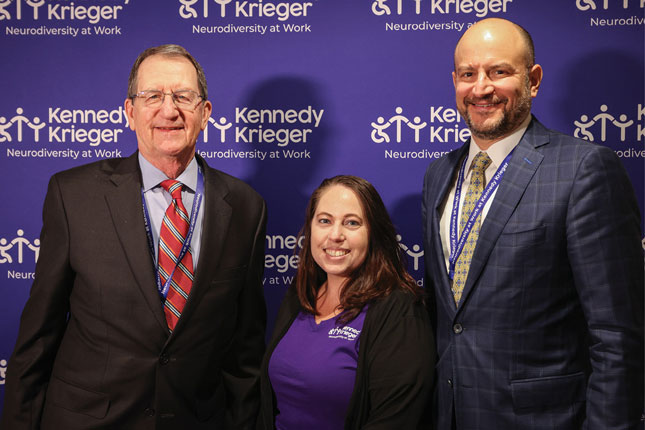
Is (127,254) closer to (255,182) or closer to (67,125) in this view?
(255,182)

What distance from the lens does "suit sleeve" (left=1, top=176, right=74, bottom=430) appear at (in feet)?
6.90

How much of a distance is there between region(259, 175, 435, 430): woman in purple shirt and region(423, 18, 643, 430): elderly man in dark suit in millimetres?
151

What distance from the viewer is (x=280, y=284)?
3.05 meters

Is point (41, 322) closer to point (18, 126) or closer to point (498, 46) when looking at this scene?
point (18, 126)

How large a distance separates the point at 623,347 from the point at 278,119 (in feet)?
6.26

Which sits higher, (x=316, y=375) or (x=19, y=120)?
(x=19, y=120)

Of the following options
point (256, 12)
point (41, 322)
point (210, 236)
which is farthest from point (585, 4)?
point (41, 322)

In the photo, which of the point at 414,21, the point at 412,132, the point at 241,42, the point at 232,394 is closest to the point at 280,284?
the point at 232,394

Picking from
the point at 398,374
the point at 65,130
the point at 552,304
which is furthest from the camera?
the point at 65,130

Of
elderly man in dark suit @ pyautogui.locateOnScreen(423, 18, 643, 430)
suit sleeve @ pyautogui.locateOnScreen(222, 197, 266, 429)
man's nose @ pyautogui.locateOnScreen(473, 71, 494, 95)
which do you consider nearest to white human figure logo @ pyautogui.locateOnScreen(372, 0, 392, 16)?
elderly man in dark suit @ pyautogui.locateOnScreen(423, 18, 643, 430)

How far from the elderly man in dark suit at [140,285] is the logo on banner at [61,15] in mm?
961

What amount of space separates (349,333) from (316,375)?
0.65ft

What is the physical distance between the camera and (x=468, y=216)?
6.88 feet

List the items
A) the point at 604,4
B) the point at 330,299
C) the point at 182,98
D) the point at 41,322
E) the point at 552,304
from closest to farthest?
the point at 552,304, the point at 41,322, the point at 182,98, the point at 330,299, the point at 604,4
